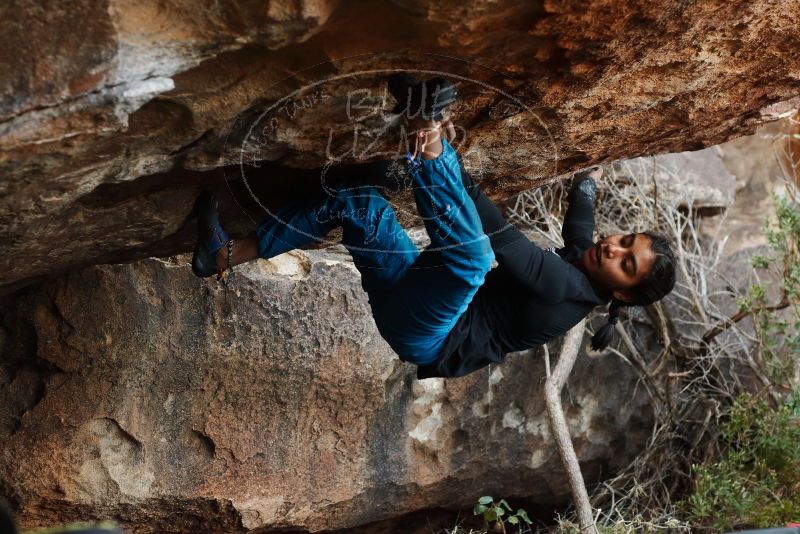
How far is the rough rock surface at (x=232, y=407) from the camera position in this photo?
385cm

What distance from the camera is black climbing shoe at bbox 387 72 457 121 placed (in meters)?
2.58

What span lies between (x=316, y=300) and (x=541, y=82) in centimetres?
179

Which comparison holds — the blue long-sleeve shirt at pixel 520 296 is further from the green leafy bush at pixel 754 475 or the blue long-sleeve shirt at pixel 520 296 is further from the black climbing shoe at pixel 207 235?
the green leafy bush at pixel 754 475

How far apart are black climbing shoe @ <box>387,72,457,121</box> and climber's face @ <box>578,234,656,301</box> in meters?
0.99

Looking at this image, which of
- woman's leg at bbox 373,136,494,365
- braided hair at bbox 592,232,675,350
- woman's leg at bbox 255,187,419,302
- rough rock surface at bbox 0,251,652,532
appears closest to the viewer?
woman's leg at bbox 373,136,494,365

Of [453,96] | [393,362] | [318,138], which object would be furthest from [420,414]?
[453,96]

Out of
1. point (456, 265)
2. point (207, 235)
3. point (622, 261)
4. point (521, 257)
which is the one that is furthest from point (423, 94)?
point (622, 261)

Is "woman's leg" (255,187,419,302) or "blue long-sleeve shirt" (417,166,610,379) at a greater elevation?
"woman's leg" (255,187,419,302)

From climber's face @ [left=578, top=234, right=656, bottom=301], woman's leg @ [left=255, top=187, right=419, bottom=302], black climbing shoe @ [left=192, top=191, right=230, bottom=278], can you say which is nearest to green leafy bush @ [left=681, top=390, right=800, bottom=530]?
climber's face @ [left=578, top=234, right=656, bottom=301]

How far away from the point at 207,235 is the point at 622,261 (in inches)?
58.5

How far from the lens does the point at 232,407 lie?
4.25m

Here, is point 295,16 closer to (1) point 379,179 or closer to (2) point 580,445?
(1) point 379,179

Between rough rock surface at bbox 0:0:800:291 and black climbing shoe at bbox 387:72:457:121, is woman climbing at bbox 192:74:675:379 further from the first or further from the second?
rough rock surface at bbox 0:0:800:291

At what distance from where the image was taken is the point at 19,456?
3.81 m
